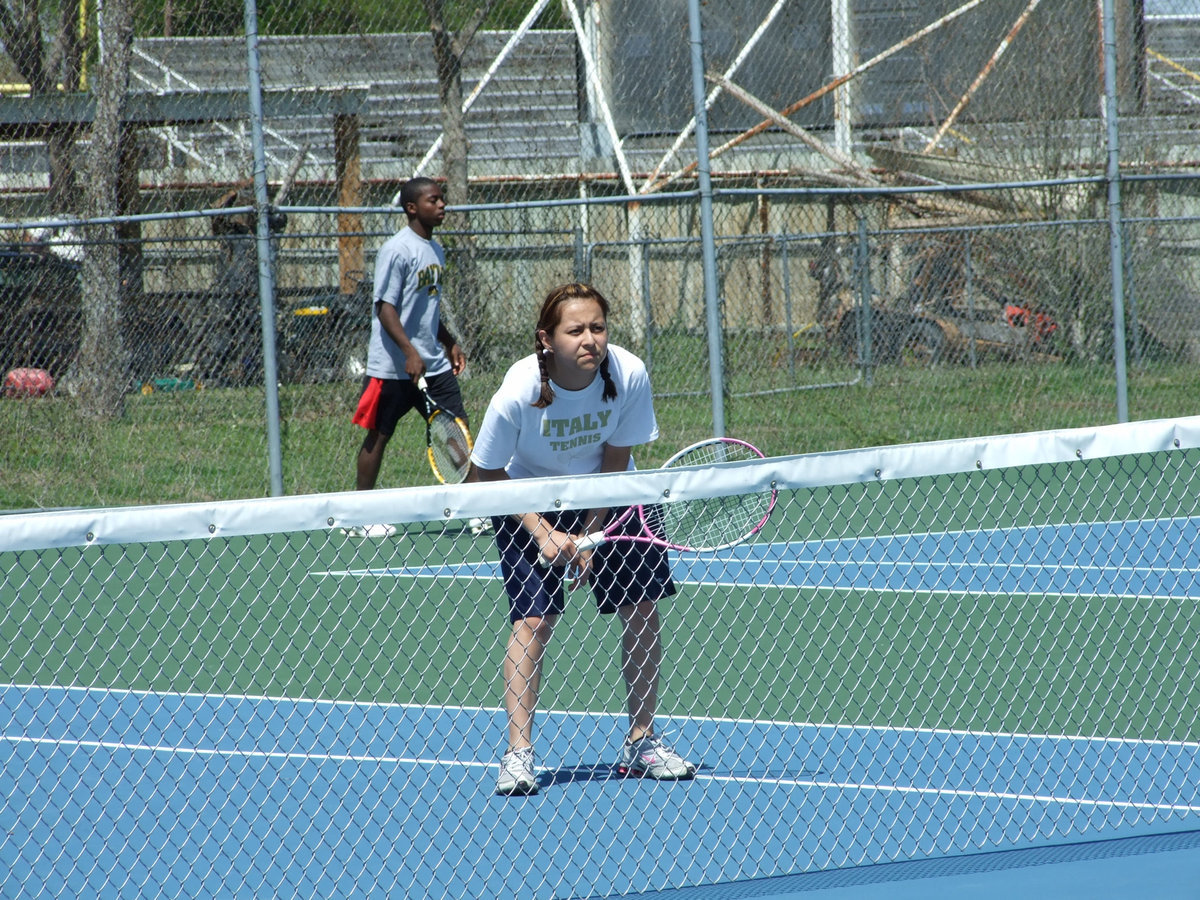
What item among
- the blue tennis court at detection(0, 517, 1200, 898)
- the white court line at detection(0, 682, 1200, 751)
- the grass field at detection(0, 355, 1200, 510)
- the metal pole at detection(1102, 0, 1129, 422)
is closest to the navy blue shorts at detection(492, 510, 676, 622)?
the blue tennis court at detection(0, 517, 1200, 898)

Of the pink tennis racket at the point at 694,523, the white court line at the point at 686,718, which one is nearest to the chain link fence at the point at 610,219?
the white court line at the point at 686,718

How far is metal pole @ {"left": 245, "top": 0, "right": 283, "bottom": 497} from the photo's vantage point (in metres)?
7.73

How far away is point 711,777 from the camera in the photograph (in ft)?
14.2

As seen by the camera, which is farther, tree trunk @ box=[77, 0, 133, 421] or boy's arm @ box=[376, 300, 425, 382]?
tree trunk @ box=[77, 0, 133, 421]

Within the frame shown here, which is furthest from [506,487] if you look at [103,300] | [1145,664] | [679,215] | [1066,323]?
[679,215]

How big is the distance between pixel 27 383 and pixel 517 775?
5.86 m

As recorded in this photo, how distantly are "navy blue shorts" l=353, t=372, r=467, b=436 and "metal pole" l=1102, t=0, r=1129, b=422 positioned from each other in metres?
4.40

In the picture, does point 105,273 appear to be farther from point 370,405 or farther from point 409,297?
point 409,297

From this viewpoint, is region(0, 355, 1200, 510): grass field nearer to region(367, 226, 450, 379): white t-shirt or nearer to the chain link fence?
the chain link fence

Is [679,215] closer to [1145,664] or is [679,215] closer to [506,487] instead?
[1145,664]

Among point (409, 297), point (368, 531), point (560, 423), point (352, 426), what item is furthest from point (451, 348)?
point (560, 423)

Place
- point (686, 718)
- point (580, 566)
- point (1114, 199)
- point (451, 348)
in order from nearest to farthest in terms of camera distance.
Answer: point (580, 566) → point (686, 718) → point (451, 348) → point (1114, 199)

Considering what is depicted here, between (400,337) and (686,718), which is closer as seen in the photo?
(686,718)

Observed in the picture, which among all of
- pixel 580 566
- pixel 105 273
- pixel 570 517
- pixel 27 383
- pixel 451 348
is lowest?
pixel 580 566
